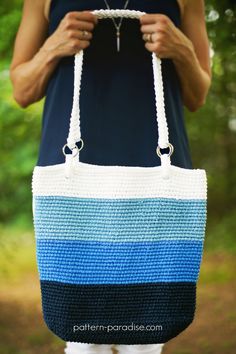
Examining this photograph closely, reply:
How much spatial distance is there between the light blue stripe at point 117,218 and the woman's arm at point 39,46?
405 millimetres

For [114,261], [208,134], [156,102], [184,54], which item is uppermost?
[208,134]

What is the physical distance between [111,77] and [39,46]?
324 millimetres

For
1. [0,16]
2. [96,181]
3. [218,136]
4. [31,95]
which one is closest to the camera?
[96,181]

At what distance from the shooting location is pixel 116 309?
50.6 inches

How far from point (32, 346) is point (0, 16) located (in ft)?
6.64

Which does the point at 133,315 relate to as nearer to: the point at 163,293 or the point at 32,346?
the point at 163,293

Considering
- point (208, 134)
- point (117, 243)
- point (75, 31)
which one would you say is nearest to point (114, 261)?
point (117, 243)

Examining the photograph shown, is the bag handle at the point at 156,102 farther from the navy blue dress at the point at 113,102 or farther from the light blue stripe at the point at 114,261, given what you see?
the light blue stripe at the point at 114,261

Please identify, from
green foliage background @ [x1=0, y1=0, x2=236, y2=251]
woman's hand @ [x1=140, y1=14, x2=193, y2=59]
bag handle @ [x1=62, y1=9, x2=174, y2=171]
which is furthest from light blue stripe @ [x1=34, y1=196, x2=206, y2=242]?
green foliage background @ [x1=0, y1=0, x2=236, y2=251]

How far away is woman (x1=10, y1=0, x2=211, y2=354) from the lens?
1368 millimetres

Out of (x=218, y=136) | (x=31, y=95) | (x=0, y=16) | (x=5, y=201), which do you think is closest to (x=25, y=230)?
(x=5, y=201)

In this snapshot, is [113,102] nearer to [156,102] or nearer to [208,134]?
[156,102]

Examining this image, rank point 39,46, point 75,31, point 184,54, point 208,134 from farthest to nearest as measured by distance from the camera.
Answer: point 208,134 → point 39,46 → point 184,54 → point 75,31

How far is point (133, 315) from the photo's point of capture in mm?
1292
